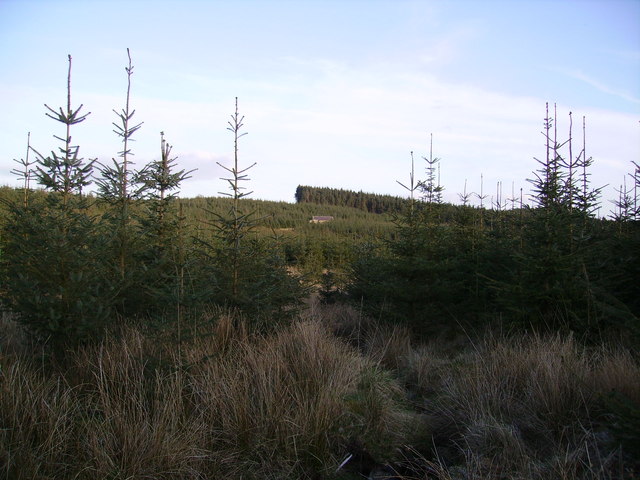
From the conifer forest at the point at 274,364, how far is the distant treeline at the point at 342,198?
225ft

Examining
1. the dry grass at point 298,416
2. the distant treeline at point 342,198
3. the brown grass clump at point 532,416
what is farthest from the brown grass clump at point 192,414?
the distant treeline at point 342,198

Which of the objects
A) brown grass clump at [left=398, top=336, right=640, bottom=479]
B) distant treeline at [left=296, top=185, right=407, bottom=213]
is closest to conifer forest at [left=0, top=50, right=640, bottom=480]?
brown grass clump at [left=398, top=336, right=640, bottom=479]

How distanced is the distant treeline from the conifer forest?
68530 millimetres

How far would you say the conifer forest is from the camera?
10.6 feet

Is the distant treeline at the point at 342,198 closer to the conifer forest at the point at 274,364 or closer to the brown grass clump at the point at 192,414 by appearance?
the conifer forest at the point at 274,364

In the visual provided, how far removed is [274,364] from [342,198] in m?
76.4

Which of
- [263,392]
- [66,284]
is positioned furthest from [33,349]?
[263,392]

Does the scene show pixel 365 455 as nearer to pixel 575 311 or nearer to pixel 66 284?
pixel 66 284

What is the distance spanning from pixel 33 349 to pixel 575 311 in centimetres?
679

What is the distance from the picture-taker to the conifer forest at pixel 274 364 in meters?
3.24

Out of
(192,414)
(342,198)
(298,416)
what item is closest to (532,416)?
(298,416)

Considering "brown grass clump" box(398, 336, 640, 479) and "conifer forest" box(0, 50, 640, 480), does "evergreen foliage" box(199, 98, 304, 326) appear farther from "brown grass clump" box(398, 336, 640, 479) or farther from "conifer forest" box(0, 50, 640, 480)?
"brown grass clump" box(398, 336, 640, 479)

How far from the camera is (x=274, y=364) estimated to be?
177 inches

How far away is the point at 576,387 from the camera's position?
3912 mm
